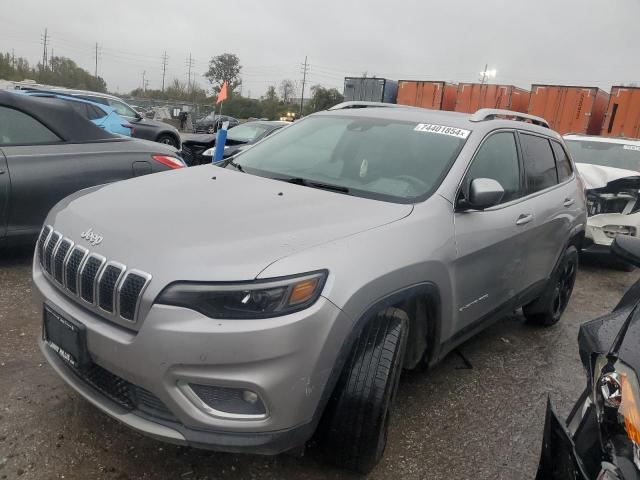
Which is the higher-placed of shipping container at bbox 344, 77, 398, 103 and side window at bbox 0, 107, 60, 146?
shipping container at bbox 344, 77, 398, 103

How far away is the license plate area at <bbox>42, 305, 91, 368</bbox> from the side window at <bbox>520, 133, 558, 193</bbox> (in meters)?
2.98

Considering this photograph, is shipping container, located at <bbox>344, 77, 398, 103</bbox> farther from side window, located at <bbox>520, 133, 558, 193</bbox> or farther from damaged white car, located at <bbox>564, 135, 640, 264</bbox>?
side window, located at <bbox>520, 133, 558, 193</bbox>

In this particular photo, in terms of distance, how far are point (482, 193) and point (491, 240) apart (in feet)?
1.32

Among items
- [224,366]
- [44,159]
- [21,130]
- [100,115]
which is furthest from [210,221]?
[100,115]

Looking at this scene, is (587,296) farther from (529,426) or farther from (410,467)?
(410,467)

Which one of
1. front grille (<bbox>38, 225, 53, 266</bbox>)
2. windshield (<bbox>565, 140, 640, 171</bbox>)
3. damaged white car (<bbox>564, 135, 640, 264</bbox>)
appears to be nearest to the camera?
front grille (<bbox>38, 225, 53, 266</bbox>)

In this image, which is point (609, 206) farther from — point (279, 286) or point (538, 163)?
point (279, 286)

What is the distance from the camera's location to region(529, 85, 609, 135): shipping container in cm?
1627

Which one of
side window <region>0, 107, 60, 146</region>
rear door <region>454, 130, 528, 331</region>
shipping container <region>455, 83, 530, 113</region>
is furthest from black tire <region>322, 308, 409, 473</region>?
shipping container <region>455, 83, 530, 113</region>

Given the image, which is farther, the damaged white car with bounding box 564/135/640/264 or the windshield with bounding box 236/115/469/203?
the damaged white car with bounding box 564/135/640/264

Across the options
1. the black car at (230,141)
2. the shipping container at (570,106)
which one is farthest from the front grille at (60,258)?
the shipping container at (570,106)

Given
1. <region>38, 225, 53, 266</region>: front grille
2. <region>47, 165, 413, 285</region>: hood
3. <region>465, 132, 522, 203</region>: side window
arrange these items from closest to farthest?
<region>47, 165, 413, 285</region>: hood < <region>38, 225, 53, 266</region>: front grille < <region>465, 132, 522, 203</region>: side window

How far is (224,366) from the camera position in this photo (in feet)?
6.15

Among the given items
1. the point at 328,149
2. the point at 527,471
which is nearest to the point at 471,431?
the point at 527,471
